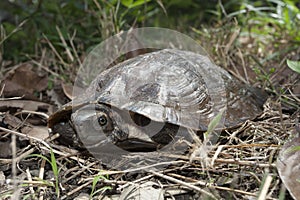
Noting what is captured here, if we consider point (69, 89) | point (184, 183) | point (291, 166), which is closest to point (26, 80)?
point (69, 89)

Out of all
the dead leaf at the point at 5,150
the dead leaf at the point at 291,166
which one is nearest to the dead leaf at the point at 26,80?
the dead leaf at the point at 5,150

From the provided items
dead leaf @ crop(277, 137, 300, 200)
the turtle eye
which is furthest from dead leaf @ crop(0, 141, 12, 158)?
dead leaf @ crop(277, 137, 300, 200)

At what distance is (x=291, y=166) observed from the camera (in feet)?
5.05

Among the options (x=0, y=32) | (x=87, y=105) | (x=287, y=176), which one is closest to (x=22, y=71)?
(x=0, y=32)

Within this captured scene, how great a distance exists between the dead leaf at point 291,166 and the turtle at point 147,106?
1.13 ft

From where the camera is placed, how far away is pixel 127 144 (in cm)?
185

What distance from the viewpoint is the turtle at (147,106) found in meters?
1.83

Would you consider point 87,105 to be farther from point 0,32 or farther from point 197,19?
point 197,19

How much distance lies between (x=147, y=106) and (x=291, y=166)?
2.12ft

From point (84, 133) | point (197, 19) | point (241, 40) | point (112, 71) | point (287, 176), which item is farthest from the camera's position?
point (197, 19)

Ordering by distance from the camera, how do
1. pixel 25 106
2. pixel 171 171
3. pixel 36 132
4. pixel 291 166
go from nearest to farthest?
pixel 291 166 → pixel 171 171 → pixel 36 132 → pixel 25 106

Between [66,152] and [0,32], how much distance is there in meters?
1.73

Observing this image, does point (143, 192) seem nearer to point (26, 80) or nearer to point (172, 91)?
point (172, 91)

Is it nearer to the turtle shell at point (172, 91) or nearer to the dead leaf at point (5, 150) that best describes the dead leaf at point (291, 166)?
the turtle shell at point (172, 91)
